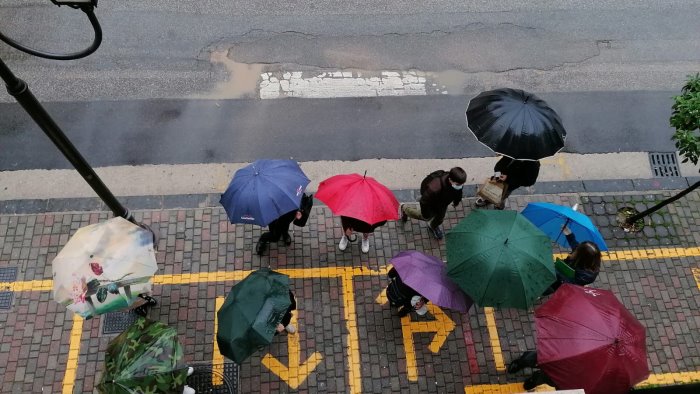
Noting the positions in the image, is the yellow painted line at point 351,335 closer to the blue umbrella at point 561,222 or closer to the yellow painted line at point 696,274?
the blue umbrella at point 561,222

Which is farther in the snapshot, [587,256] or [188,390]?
[188,390]

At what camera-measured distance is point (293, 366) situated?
7719 millimetres

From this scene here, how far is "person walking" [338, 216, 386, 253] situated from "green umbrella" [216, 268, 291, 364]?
1.53m

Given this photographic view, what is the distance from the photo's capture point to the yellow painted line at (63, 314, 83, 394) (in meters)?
7.45

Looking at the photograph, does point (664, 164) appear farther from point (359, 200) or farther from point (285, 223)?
point (285, 223)

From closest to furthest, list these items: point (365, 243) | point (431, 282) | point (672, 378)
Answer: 1. point (431, 282)
2. point (672, 378)
3. point (365, 243)

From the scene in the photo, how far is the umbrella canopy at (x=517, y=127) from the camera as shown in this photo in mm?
7570

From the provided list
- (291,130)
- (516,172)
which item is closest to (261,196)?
(291,130)

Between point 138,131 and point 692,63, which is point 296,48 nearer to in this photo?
point 138,131

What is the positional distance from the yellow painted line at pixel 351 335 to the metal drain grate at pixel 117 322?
299cm

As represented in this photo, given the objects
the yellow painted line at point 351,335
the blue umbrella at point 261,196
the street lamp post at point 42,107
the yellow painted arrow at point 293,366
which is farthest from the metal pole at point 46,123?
the yellow painted line at point 351,335

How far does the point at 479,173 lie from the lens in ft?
32.3

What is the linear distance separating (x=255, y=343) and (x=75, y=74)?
22.5 feet

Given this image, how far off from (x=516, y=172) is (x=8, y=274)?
7.55 m
